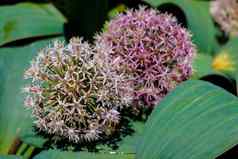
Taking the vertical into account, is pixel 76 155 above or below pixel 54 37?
below

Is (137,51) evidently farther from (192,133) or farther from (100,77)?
(192,133)

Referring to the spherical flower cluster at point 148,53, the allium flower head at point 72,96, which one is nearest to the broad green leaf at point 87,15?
the spherical flower cluster at point 148,53

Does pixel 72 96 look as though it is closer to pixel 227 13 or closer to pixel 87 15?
pixel 87 15

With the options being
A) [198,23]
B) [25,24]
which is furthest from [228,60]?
[25,24]

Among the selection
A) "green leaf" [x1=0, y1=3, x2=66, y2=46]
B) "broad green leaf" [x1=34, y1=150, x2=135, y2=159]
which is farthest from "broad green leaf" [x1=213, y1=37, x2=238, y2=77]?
"broad green leaf" [x1=34, y1=150, x2=135, y2=159]

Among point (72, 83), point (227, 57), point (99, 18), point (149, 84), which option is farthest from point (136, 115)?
point (99, 18)

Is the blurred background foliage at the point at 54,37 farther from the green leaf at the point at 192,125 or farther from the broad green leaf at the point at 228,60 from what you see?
the green leaf at the point at 192,125
